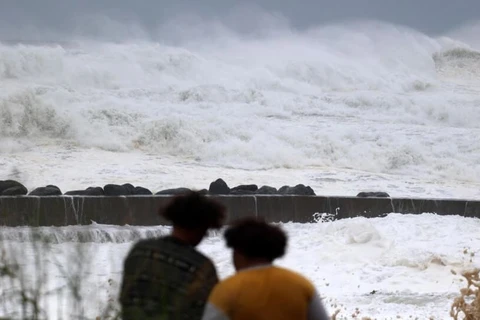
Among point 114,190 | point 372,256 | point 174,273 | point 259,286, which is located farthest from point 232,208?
point 259,286

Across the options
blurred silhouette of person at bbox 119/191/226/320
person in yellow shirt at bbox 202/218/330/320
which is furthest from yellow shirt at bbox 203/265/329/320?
blurred silhouette of person at bbox 119/191/226/320

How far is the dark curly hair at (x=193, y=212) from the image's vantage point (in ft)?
11.1

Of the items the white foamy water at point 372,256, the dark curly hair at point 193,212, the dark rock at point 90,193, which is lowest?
the white foamy water at point 372,256

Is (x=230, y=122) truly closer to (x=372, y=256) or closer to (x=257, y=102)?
(x=257, y=102)

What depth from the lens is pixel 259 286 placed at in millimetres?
2902

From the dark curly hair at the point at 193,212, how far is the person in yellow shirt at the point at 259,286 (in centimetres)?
24

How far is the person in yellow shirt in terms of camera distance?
2.88m

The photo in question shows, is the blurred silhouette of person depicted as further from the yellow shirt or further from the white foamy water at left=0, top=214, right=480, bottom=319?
the white foamy water at left=0, top=214, right=480, bottom=319

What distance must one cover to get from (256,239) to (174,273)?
1.17 ft

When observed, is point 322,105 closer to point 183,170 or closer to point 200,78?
point 200,78

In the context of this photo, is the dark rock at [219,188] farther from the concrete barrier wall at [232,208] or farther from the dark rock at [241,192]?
the concrete barrier wall at [232,208]

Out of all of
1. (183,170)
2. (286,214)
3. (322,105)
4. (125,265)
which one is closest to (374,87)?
(322,105)

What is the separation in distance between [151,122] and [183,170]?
16.1 ft

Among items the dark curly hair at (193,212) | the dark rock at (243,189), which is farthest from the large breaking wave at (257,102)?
the dark curly hair at (193,212)
